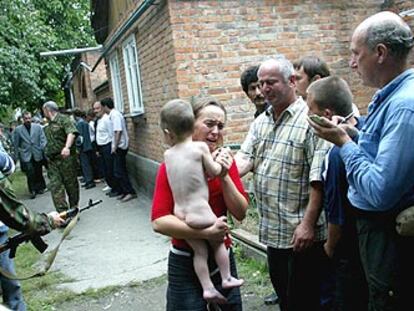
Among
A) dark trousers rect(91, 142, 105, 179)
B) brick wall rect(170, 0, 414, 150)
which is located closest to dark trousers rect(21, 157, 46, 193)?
dark trousers rect(91, 142, 105, 179)

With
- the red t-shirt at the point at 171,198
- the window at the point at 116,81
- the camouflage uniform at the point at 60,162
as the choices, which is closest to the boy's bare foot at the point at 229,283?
the red t-shirt at the point at 171,198

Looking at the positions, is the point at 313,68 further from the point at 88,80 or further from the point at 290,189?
the point at 88,80

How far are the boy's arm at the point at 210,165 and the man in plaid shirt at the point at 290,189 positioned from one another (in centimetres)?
60

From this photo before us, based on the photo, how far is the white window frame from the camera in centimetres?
897

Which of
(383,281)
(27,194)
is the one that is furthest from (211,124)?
(27,194)

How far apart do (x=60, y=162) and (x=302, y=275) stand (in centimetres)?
553

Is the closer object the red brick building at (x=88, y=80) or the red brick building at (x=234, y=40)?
the red brick building at (x=234, y=40)

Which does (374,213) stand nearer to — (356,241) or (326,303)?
(356,241)

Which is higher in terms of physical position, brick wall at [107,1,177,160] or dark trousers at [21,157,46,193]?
brick wall at [107,1,177,160]

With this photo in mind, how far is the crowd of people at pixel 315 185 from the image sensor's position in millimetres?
1923

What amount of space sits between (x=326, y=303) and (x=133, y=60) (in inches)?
296

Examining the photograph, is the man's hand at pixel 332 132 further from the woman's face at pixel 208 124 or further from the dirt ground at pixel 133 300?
the dirt ground at pixel 133 300

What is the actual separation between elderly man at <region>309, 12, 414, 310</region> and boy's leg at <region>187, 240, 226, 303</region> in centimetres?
80

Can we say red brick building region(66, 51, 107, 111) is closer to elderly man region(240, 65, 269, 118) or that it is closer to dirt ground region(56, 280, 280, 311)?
dirt ground region(56, 280, 280, 311)
